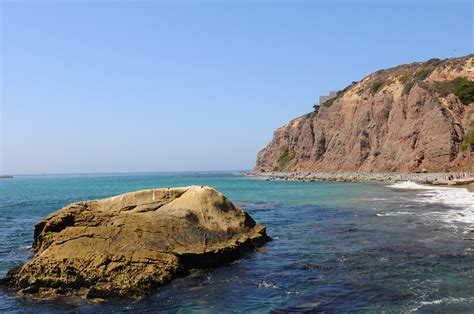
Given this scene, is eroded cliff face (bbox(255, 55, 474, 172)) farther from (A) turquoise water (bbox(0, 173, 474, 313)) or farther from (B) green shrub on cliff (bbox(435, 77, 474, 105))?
(A) turquoise water (bbox(0, 173, 474, 313))

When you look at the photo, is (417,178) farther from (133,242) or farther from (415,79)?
(133,242)

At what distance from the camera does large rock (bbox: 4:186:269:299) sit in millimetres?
12906

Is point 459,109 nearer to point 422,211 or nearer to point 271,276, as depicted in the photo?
point 422,211

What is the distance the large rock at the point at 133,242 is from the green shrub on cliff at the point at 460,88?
72855mm

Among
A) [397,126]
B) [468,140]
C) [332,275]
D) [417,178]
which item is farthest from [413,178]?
[332,275]

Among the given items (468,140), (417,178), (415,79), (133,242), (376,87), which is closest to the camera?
(133,242)

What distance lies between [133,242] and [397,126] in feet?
258

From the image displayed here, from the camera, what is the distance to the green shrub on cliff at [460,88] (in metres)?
77.5

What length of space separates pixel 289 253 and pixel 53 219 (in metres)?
10.1

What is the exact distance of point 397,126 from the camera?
83812 mm

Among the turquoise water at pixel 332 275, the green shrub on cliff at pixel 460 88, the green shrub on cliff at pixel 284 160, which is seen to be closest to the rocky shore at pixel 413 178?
the green shrub on cliff at pixel 460 88

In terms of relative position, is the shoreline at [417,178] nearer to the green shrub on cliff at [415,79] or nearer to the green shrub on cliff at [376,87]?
the green shrub on cliff at [415,79]

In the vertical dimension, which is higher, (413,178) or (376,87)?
(376,87)

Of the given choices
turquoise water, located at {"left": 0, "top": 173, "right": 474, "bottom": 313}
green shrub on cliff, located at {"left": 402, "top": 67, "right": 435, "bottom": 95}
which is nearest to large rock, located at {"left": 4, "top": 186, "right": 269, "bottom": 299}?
turquoise water, located at {"left": 0, "top": 173, "right": 474, "bottom": 313}
